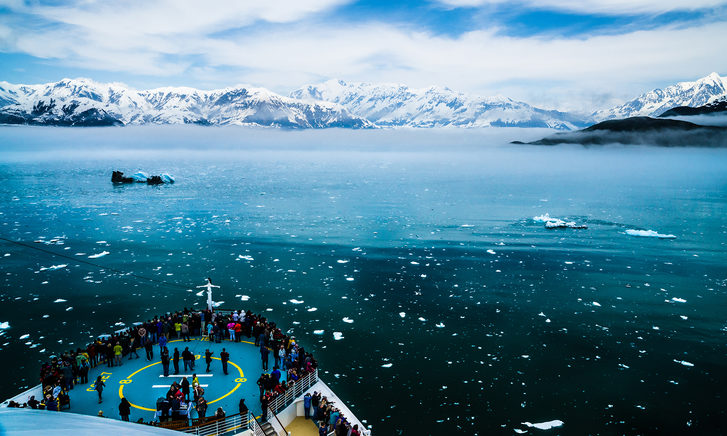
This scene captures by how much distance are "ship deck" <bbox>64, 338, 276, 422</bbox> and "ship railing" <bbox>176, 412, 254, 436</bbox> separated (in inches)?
42.8

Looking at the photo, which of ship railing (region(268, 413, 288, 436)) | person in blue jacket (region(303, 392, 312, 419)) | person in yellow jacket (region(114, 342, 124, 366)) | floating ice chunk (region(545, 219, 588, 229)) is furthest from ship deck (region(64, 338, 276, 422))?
floating ice chunk (region(545, 219, 588, 229))

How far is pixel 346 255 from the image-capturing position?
156 feet

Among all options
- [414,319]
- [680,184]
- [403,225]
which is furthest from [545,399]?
[680,184]

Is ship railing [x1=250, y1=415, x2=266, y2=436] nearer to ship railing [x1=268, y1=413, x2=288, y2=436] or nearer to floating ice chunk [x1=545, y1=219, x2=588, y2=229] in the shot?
ship railing [x1=268, y1=413, x2=288, y2=436]

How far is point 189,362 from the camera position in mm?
22250

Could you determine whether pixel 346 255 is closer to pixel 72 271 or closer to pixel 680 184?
pixel 72 271

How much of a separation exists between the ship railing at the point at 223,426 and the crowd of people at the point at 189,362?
31cm

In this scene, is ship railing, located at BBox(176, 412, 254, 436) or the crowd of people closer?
ship railing, located at BBox(176, 412, 254, 436)

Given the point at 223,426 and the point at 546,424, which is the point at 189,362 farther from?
the point at 546,424

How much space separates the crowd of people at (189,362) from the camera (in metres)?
17.9

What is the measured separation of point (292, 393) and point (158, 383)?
6.34m

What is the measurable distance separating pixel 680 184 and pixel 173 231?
426 feet

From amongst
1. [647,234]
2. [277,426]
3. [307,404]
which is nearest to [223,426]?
[277,426]

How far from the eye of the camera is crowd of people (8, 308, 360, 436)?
17922mm
